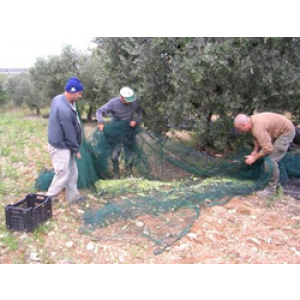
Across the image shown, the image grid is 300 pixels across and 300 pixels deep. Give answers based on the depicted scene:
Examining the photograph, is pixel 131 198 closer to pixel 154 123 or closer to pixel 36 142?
pixel 154 123

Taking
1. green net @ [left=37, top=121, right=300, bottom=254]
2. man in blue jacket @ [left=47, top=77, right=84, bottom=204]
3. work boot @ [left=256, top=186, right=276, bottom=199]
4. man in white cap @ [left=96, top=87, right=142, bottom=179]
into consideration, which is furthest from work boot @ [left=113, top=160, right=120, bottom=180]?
work boot @ [left=256, top=186, right=276, bottom=199]

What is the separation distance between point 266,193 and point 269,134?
0.93 m

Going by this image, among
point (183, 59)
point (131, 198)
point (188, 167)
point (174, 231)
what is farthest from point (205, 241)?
point (183, 59)

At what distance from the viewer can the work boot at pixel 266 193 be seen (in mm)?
4871

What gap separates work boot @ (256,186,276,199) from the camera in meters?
4.87

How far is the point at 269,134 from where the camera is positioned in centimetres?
480

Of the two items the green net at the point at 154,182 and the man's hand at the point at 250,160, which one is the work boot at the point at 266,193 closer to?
the green net at the point at 154,182

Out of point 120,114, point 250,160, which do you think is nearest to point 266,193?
point 250,160

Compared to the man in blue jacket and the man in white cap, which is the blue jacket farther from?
the man in white cap

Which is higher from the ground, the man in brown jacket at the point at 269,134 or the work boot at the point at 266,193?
the man in brown jacket at the point at 269,134

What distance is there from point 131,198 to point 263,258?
2.12m

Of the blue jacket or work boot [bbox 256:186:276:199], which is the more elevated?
the blue jacket

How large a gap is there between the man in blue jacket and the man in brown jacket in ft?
7.81

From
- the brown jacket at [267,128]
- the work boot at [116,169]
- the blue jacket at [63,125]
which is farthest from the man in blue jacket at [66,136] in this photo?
the brown jacket at [267,128]
